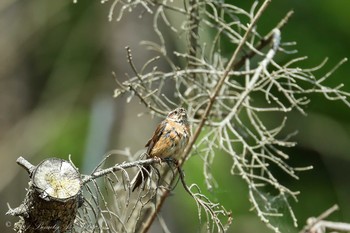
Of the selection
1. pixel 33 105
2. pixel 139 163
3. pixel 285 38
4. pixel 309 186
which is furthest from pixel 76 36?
pixel 139 163

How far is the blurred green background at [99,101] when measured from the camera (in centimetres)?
902

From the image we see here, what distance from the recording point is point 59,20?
10.8 meters

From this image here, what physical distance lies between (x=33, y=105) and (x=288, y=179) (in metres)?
3.29

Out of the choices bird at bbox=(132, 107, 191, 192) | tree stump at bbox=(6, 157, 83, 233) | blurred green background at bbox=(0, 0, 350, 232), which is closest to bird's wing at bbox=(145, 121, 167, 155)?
bird at bbox=(132, 107, 191, 192)

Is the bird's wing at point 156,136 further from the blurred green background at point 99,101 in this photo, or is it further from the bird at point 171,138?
the blurred green background at point 99,101

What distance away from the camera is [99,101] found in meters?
10.0

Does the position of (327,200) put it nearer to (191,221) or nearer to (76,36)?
(191,221)

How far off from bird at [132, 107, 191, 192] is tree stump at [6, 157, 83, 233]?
0.90 meters

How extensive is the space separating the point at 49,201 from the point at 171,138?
113 centimetres

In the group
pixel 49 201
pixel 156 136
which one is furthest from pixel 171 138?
pixel 49 201

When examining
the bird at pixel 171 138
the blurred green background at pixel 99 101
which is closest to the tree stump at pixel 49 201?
the bird at pixel 171 138

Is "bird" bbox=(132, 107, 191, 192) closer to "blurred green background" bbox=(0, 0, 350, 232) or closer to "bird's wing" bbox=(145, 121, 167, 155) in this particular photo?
"bird's wing" bbox=(145, 121, 167, 155)

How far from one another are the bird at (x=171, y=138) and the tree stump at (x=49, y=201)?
901 millimetres

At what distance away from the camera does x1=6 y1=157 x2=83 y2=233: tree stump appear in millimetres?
3010
